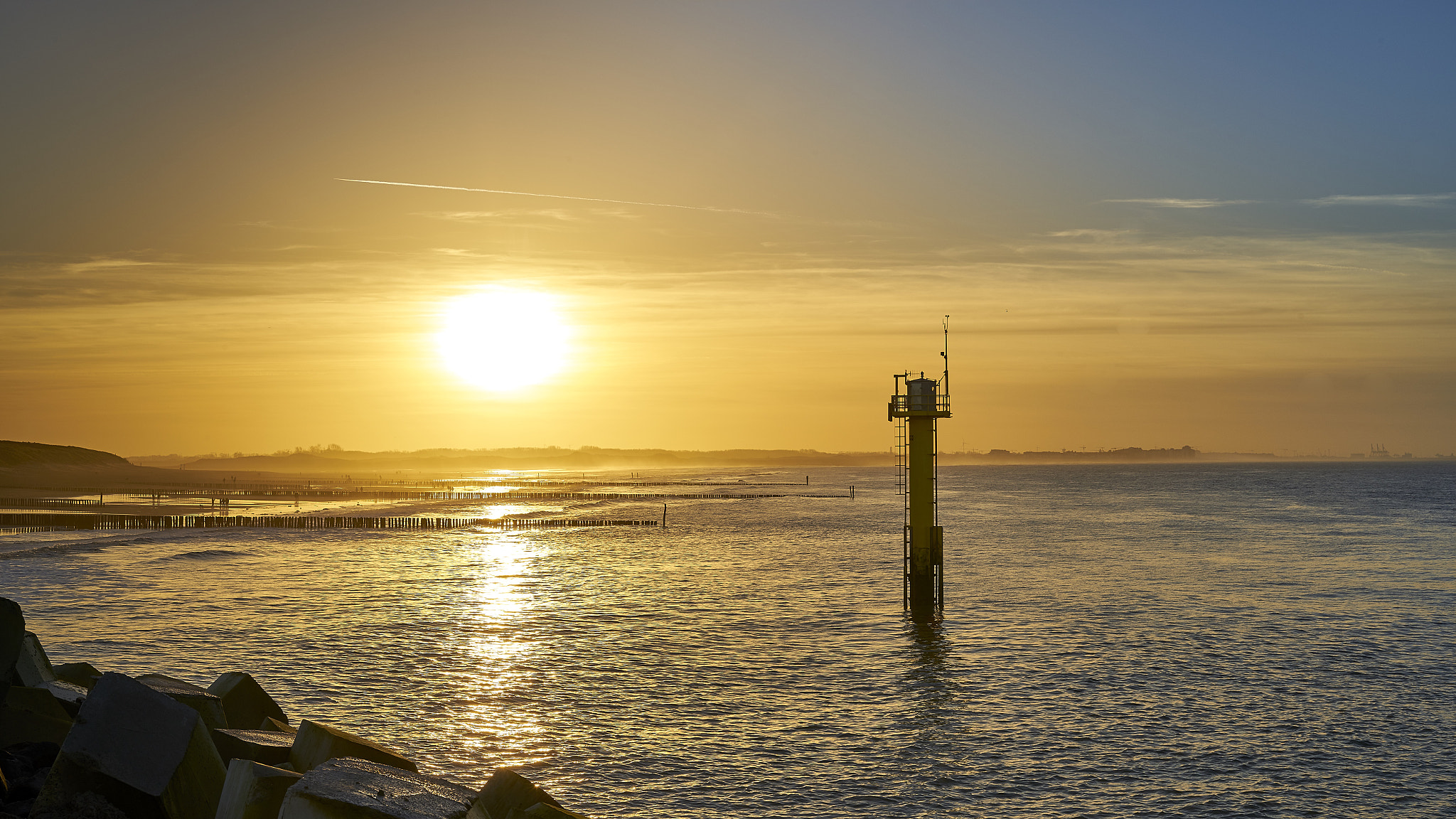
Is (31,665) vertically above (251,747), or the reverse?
(31,665)

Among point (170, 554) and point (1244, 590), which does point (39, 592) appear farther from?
point (1244, 590)

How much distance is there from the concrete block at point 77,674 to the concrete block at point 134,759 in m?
6.70

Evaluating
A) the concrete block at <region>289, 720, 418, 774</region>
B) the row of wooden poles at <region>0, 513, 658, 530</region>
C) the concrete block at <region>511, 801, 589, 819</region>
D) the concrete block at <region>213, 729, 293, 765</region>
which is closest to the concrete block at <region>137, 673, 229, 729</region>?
the concrete block at <region>213, 729, 293, 765</region>

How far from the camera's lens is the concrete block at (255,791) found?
909cm

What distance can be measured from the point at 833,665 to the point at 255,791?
693 inches

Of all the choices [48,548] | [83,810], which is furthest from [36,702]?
[48,548]

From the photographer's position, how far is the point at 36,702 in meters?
12.7

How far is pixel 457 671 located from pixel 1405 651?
88.7ft

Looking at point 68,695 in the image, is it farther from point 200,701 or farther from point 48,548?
point 48,548

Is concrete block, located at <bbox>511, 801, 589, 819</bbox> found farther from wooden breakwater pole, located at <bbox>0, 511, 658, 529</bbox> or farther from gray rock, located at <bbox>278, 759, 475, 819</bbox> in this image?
wooden breakwater pole, located at <bbox>0, 511, 658, 529</bbox>

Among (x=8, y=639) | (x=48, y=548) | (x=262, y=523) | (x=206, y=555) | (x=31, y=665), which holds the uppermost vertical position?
(x=8, y=639)

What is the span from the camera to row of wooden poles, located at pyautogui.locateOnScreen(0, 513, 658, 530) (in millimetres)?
73688

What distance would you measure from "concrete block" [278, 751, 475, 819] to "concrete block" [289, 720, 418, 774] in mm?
738

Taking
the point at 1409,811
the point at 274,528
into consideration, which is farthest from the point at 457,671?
the point at 274,528
